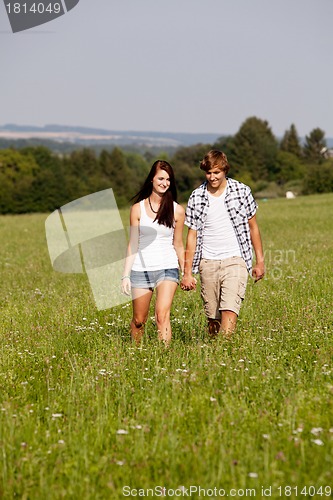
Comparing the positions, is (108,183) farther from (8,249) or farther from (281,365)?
(281,365)

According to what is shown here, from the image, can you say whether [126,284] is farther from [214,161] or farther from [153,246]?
[214,161]

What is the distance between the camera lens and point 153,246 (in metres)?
7.78

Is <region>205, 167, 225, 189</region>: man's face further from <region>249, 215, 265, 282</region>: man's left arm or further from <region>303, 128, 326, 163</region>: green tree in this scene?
<region>303, 128, 326, 163</region>: green tree

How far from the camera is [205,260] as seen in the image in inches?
314

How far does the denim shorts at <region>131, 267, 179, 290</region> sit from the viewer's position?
7.79 m

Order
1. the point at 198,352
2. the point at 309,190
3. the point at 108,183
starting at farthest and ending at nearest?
the point at 108,183 → the point at 309,190 → the point at 198,352

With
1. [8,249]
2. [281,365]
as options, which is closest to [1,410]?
[281,365]

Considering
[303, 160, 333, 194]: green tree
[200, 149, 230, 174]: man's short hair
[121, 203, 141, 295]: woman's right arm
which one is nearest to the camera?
[200, 149, 230, 174]: man's short hair

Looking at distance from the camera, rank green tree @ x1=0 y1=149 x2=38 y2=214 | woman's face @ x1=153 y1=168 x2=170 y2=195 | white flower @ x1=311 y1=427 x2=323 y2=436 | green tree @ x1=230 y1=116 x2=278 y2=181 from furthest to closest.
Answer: green tree @ x1=230 y1=116 x2=278 y2=181, green tree @ x1=0 y1=149 x2=38 y2=214, woman's face @ x1=153 y1=168 x2=170 y2=195, white flower @ x1=311 y1=427 x2=323 y2=436

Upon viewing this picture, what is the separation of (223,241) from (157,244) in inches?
29.4

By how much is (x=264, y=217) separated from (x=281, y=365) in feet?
106

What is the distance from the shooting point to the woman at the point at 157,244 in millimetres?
7746

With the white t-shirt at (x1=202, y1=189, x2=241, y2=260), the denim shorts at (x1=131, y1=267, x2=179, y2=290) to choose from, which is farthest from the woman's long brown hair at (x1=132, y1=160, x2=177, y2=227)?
the denim shorts at (x1=131, y1=267, x2=179, y2=290)

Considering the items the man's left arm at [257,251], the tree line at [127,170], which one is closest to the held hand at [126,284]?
the man's left arm at [257,251]
